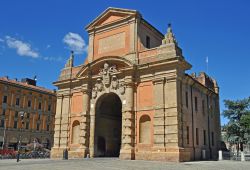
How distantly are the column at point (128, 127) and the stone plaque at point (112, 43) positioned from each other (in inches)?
224

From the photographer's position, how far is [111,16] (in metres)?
33.9

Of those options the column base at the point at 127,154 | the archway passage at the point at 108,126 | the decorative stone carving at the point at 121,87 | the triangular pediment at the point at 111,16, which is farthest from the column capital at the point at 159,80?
the triangular pediment at the point at 111,16

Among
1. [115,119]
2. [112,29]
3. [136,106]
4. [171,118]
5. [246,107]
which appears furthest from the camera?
[246,107]

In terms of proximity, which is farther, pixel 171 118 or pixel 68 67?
pixel 68 67

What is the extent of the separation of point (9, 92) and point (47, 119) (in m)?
12.0

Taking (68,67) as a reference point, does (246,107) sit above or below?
below

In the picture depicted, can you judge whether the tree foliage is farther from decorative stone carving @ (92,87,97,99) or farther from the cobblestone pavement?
decorative stone carving @ (92,87,97,99)

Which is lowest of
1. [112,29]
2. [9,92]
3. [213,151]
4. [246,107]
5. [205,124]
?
[213,151]

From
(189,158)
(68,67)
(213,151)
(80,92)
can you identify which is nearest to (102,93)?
(80,92)

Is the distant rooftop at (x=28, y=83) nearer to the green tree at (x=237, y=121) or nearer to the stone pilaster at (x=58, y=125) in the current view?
the stone pilaster at (x=58, y=125)

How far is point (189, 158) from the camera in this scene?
1003 inches

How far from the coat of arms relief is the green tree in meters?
17.3

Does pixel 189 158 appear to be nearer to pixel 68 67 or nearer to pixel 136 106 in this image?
pixel 136 106

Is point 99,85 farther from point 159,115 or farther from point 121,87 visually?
point 159,115
